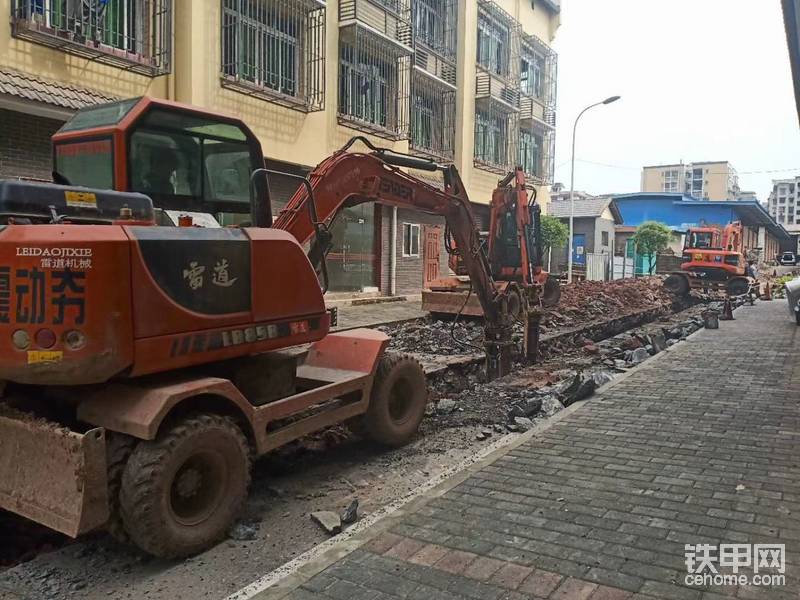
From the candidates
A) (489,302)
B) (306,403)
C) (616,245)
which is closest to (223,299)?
(306,403)

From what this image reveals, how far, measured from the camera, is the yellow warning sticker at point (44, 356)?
11.3 ft

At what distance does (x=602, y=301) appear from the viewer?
18391 millimetres

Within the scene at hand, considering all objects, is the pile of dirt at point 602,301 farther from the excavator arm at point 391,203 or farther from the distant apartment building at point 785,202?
the distant apartment building at point 785,202

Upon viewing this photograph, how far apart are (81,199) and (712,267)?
2437cm

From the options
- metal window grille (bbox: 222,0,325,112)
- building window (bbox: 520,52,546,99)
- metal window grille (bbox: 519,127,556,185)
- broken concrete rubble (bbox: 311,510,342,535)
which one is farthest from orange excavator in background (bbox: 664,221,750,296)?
broken concrete rubble (bbox: 311,510,342,535)

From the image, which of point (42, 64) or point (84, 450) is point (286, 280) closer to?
point (84, 450)

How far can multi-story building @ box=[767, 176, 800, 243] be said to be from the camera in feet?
303

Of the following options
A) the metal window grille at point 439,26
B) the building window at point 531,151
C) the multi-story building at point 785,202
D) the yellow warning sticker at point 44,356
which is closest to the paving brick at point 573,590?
the yellow warning sticker at point 44,356

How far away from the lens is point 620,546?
363 centimetres

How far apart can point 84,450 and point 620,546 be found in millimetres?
2921

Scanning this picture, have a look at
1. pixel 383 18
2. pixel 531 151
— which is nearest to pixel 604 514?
pixel 383 18

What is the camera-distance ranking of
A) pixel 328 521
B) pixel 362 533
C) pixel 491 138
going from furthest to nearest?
1. pixel 491 138
2. pixel 328 521
3. pixel 362 533

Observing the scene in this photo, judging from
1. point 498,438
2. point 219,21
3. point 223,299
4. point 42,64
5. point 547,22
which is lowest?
point 498,438

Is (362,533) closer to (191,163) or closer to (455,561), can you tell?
(455,561)
